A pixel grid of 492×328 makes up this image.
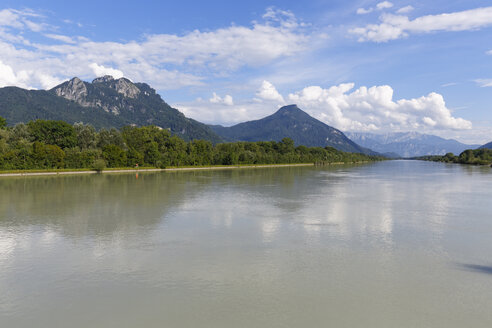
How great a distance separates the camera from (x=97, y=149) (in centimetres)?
9781

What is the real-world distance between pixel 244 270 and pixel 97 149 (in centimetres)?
9654

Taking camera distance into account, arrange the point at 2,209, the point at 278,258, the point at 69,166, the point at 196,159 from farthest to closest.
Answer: the point at 196,159
the point at 69,166
the point at 2,209
the point at 278,258

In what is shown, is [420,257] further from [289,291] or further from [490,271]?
[289,291]

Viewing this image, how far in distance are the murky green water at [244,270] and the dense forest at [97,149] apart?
66.1 m

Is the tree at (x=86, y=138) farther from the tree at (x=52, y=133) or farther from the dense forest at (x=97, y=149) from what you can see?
the tree at (x=52, y=133)

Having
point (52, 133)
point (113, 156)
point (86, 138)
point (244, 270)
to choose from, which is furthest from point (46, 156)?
point (244, 270)

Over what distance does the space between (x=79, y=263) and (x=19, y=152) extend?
83068 millimetres

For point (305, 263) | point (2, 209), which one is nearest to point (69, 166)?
point (2, 209)

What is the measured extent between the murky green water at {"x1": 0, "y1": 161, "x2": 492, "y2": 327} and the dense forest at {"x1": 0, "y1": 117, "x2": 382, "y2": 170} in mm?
66064

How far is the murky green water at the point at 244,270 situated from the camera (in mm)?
10180

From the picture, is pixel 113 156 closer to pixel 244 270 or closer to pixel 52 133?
pixel 52 133

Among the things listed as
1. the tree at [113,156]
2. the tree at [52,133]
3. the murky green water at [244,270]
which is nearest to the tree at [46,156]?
the tree at [113,156]

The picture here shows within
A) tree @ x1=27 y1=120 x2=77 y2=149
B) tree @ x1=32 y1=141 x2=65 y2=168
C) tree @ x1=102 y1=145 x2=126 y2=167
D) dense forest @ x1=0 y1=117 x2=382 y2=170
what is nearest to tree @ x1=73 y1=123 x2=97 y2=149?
dense forest @ x1=0 y1=117 x2=382 y2=170

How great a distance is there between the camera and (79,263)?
14.9 metres
